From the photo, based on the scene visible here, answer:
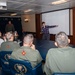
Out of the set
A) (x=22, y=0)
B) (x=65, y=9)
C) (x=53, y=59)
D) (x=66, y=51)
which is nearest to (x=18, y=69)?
(x=53, y=59)

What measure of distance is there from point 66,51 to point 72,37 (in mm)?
7103

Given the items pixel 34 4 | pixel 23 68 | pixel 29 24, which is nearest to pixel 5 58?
pixel 23 68

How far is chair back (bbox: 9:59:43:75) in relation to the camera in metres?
2.16

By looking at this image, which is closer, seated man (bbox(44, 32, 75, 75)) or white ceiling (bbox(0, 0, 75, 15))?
seated man (bbox(44, 32, 75, 75))

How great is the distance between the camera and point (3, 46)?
326cm

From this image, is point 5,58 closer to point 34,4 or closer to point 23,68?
point 23,68

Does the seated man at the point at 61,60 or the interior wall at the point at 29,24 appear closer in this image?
the seated man at the point at 61,60

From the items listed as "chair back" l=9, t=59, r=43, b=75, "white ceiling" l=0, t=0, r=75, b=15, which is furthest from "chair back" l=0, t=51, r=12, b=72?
"white ceiling" l=0, t=0, r=75, b=15

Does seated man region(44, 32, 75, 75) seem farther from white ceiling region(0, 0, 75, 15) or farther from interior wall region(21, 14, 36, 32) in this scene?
interior wall region(21, 14, 36, 32)

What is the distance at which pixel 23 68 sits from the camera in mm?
2207

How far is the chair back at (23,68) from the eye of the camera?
2160mm

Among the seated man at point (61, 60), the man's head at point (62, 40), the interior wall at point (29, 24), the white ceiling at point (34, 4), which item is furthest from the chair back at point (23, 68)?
the interior wall at point (29, 24)

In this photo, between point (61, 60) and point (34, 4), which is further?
point (34, 4)

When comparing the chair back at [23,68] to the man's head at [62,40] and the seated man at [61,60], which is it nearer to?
the seated man at [61,60]
